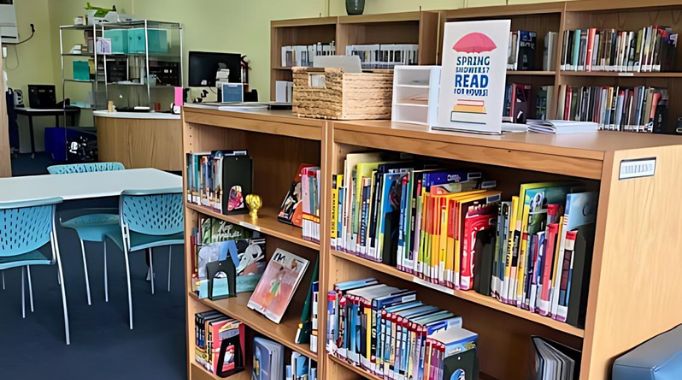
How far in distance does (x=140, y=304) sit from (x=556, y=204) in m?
3.12

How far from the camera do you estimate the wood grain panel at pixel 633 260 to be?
1317 millimetres

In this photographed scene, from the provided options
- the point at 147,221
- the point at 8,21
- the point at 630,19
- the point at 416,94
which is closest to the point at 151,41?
Result: the point at 8,21

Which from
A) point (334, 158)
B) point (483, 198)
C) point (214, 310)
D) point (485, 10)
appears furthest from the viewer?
point (485, 10)

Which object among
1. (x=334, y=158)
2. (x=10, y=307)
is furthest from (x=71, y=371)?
(x=334, y=158)

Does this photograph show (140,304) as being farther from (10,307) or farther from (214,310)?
(214,310)

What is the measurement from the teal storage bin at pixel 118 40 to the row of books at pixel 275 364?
22.2 feet

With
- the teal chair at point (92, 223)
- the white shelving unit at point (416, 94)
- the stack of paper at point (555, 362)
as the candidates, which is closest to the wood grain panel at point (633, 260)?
the stack of paper at point (555, 362)

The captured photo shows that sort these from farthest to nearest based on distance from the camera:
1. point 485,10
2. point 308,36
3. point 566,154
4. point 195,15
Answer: point 195,15 < point 308,36 < point 485,10 < point 566,154

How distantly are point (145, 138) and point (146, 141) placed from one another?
0.04 m

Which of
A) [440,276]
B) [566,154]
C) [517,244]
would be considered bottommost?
[440,276]

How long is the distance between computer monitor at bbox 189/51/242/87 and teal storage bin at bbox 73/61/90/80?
2.46 m

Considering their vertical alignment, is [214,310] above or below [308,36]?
below

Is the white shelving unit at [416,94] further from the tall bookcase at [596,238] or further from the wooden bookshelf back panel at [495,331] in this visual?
the wooden bookshelf back panel at [495,331]

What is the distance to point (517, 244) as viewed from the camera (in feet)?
4.91
